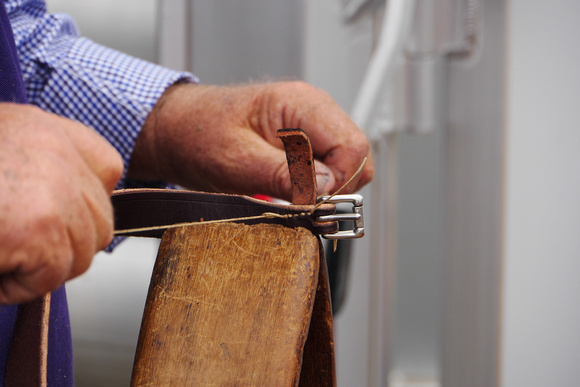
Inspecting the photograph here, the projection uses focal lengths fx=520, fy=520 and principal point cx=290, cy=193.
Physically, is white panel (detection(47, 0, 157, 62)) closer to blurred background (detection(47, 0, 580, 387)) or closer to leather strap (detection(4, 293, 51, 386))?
blurred background (detection(47, 0, 580, 387))

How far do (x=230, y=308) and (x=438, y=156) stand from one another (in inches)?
37.8

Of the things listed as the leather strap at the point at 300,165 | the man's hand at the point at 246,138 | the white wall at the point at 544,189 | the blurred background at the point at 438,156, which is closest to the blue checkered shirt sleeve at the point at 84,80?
the man's hand at the point at 246,138

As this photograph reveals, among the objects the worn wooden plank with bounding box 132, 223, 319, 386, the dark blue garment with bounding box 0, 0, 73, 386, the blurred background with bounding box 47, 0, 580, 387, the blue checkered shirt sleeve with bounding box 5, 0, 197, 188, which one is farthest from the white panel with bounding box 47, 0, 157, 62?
the worn wooden plank with bounding box 132, 223, 319, 386

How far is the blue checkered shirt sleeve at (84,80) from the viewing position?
0.48 m

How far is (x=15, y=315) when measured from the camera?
0.33 metres

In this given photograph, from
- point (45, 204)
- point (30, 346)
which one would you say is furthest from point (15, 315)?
point (45, 204)

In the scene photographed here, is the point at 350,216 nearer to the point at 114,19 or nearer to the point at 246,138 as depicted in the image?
the point at 246,138

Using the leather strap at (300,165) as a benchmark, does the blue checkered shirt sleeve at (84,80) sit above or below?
above

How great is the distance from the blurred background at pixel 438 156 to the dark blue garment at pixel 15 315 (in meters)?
0.24

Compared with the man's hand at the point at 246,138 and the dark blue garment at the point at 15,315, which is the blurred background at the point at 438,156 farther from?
the dark blue garment at the point at 15,315

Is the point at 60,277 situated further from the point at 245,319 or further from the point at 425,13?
the point at 425,13

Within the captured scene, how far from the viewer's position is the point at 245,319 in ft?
0.97

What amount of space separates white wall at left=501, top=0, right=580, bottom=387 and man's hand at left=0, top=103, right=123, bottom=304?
0.51 metres

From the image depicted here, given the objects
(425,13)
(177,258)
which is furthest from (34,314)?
(425,13)
